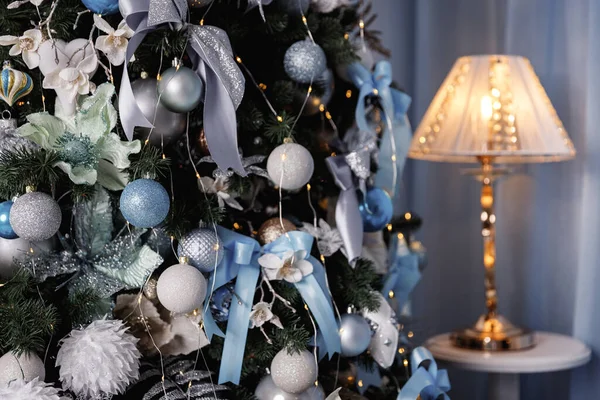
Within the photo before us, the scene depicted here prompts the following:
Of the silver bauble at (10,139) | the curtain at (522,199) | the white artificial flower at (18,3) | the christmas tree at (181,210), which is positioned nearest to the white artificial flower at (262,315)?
the christmas tree at (181,210)

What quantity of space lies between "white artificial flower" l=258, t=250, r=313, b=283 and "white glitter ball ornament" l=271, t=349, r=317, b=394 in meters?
0.10

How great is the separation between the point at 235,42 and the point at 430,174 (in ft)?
3.63

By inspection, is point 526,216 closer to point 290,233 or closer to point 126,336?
point 290,233

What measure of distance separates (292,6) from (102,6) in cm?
30

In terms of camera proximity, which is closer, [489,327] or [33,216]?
[33,216]

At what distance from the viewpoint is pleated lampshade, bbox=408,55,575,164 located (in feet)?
5.00

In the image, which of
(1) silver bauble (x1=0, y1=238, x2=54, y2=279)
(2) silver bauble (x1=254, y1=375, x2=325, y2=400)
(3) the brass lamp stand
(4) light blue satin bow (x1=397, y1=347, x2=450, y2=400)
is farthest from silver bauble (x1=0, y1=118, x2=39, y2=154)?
(3) the brass lamp stand

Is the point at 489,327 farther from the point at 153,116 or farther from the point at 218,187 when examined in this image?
the point at 153,116

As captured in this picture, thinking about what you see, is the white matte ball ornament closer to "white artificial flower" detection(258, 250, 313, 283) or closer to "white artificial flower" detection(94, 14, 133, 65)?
"white artificial flower" detection(258, 250, 313, 283)

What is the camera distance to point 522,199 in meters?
1.88

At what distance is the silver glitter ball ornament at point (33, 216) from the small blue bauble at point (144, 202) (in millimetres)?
82

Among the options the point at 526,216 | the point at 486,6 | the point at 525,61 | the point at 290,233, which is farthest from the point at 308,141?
the point at 486,6

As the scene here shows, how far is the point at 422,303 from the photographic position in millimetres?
2061

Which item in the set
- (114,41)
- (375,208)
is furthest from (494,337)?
(114,41)
